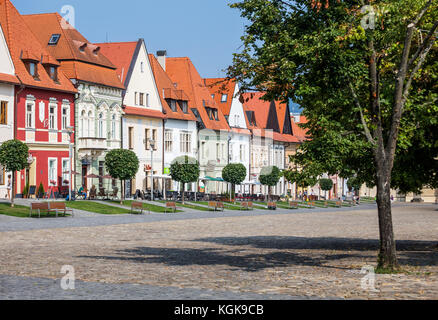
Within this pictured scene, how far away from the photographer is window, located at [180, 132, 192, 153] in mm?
71125

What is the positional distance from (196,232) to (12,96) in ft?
78.6

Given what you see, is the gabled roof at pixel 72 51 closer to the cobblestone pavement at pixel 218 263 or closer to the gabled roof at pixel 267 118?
the cobblestone pavement at pixel 218 263

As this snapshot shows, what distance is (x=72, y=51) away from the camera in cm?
5522

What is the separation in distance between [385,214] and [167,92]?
56443mm

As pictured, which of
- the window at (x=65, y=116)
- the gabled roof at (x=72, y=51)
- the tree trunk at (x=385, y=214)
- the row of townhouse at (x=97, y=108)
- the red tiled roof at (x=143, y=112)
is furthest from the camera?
the red tiled roof at (x=143, y=112)

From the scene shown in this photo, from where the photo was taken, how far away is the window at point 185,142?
7112 cm

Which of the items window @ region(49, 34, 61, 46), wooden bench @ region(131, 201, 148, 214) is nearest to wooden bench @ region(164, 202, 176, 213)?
wooden bench @ region(131, 201, 148, 214)

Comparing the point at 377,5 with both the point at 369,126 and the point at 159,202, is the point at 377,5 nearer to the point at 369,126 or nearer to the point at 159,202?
the point at 369,126

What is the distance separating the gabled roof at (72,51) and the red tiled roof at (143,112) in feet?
9.33

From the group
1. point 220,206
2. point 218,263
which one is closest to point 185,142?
point 220,206

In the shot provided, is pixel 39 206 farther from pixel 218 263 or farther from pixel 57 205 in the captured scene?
pixel 218 263

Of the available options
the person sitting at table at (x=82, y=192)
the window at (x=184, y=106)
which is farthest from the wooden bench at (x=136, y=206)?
the window at (x=184, y=106)

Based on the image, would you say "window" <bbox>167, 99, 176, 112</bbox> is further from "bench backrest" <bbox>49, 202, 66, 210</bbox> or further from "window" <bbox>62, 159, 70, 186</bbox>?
"bench backrest" <bbox>49, 202, 66, 210</bbox>

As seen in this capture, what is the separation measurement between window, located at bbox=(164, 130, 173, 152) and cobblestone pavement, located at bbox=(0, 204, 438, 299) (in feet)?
132
